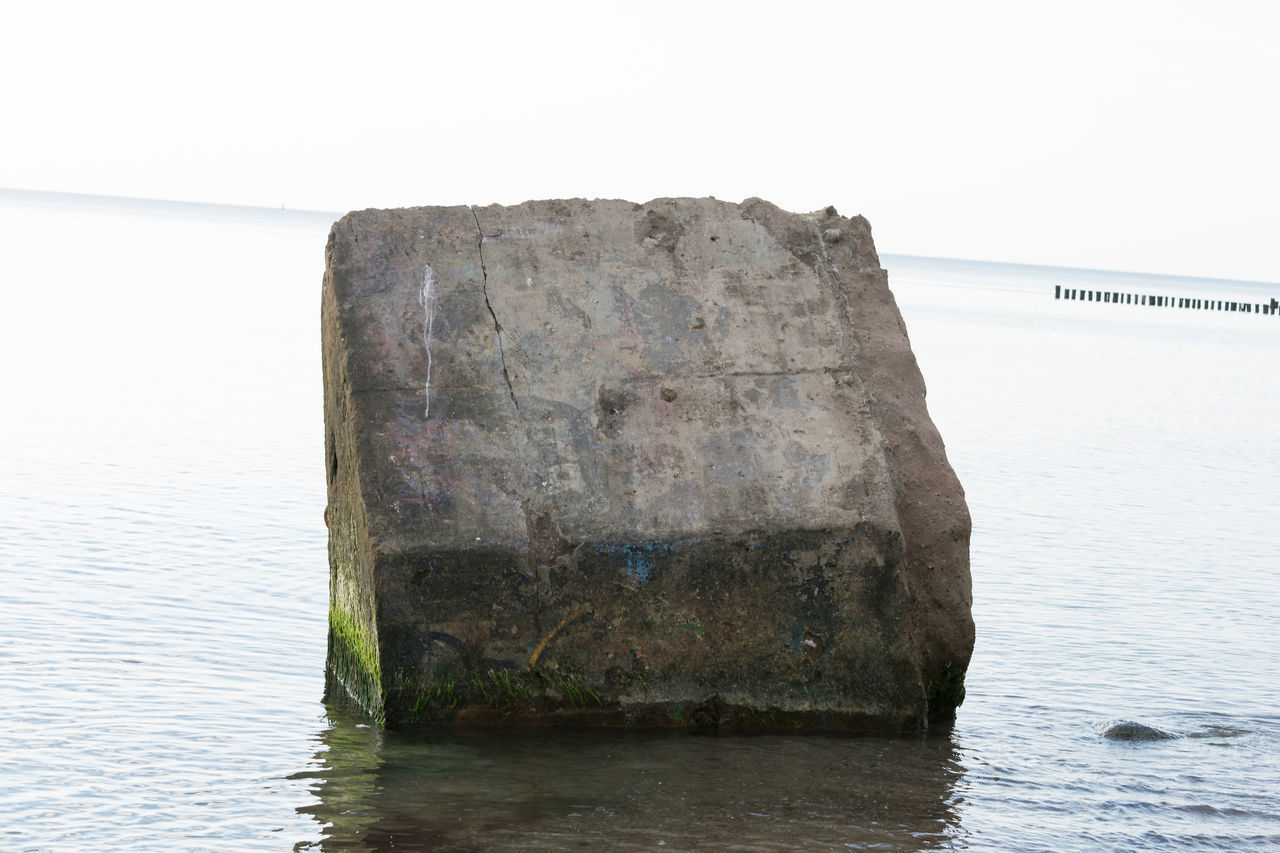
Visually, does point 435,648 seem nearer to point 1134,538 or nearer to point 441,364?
point 441,364

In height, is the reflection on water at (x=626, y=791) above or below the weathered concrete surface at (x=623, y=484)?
below

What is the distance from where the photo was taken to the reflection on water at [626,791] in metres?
4.66

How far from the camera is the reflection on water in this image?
4.66 m

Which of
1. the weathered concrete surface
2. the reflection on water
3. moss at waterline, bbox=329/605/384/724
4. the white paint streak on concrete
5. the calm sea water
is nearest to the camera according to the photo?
the reflection on water

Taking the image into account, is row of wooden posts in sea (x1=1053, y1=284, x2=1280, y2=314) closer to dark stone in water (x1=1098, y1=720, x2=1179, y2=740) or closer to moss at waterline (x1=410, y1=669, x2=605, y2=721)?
dark stone in water (x1=1098, y1=720, x2=1179, y2=740)

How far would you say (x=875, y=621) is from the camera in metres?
5.61

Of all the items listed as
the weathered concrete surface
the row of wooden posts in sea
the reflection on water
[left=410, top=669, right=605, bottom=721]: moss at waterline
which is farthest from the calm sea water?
the row of wooden posts in sea

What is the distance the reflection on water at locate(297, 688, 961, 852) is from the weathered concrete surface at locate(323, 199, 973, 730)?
140 mm

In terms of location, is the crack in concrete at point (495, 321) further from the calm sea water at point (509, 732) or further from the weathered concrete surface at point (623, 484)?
the calm sea water at point (509, 732)

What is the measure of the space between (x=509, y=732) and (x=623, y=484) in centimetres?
100

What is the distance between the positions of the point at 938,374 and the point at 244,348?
37.6 ft

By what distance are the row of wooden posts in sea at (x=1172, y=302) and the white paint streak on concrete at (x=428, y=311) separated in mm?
70740

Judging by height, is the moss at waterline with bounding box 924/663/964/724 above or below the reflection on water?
above

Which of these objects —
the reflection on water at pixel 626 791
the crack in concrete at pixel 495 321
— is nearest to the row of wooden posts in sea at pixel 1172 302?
the crack in concrete at pixel 495 321
